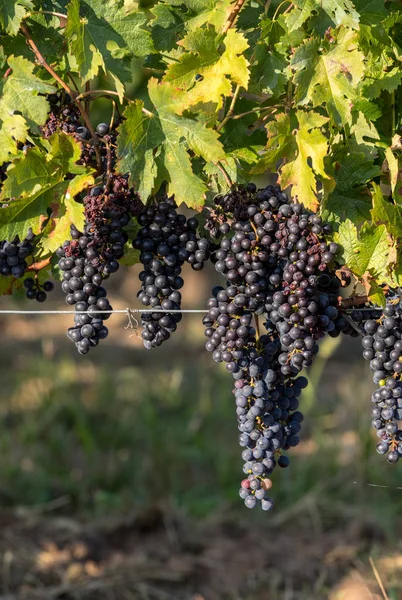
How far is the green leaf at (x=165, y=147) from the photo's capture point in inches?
76.4

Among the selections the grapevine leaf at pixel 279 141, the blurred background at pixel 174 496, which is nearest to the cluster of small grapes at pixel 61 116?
the grapevine leaf at pixel 279 141

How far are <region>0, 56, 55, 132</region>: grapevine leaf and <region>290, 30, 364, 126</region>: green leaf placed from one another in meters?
0.62

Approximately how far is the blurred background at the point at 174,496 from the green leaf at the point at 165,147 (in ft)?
5.90

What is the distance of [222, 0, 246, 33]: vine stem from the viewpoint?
78.5 inches

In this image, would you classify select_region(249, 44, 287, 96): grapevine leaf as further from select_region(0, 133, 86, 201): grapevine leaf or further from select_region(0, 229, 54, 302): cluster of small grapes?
select_region(0, 229, 54, 302): cluster of small grapes

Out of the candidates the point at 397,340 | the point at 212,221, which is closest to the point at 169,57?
the point at 212,221

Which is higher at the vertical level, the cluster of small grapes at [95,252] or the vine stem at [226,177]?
the vine stem at [226,177]

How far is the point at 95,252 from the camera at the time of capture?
2.02 meters

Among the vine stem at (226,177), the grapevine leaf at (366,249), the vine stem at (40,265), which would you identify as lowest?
the vine stem at (40,265)

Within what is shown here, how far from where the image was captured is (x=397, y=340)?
78.7 inches

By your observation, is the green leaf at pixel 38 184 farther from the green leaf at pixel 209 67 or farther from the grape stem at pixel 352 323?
the grape stem at pixel 352 323

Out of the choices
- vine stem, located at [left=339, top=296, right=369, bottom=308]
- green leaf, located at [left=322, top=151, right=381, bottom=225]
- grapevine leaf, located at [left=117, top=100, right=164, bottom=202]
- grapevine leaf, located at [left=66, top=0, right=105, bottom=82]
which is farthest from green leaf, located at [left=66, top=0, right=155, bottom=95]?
vine stem, located at [left=339, top=296, right=369, bottom=308]

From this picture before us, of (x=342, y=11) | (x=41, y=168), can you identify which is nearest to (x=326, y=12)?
(x=342, y=11)

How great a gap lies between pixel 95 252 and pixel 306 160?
1.85 feet
